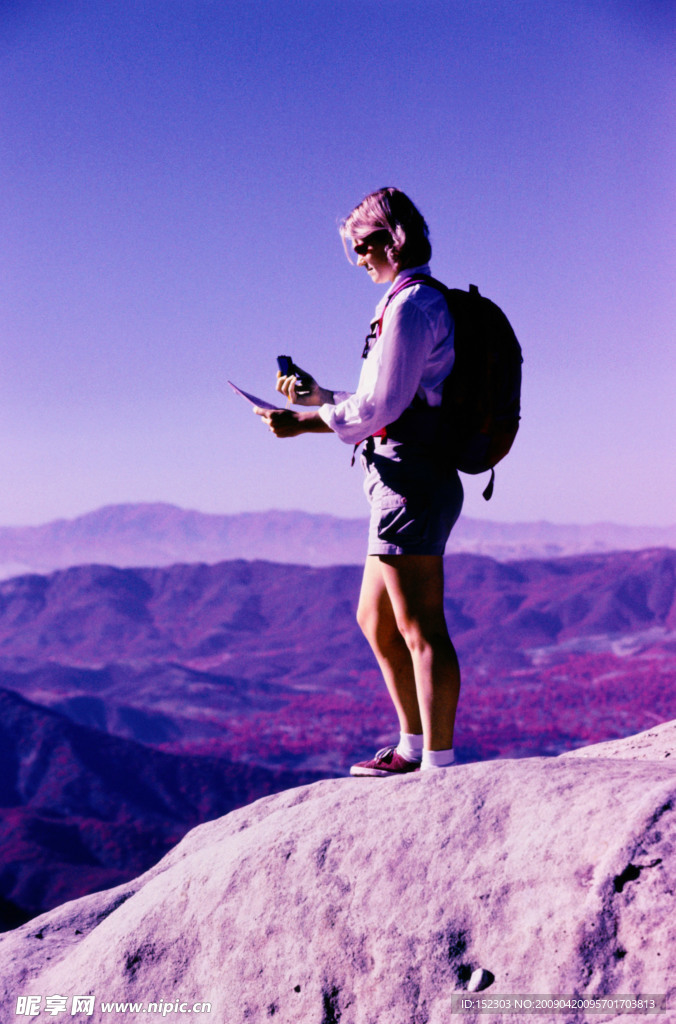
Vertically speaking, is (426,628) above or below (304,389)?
below

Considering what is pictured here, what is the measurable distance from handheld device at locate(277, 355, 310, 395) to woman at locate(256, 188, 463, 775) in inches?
0.5

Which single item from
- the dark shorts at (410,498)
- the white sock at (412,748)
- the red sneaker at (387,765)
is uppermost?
the dark shorts at (410,498)

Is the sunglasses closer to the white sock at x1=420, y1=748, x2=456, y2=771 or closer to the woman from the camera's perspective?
the woman

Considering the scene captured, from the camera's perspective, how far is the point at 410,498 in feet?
11.6

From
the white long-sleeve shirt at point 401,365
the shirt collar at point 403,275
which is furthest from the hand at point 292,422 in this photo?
the shirt collar at point 403,275

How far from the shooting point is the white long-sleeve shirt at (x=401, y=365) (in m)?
3.30

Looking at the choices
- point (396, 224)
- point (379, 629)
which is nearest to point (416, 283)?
point (396, 224)

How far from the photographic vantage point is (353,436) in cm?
346

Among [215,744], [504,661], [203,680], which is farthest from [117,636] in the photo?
[504,661]

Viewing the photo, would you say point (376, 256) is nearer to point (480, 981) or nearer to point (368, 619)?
point (368, 619)

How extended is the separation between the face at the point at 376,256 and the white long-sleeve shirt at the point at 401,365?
190mm

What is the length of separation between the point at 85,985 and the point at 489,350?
3.05m

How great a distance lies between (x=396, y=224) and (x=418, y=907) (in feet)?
8.32

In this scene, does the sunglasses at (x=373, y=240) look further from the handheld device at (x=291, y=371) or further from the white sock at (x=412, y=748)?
the white sock at (x=412, y=748)
